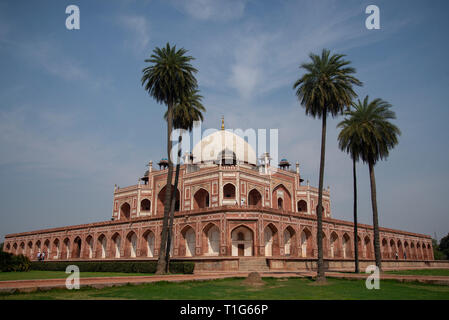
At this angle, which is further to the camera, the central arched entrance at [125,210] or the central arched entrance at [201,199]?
the central arched entrance at [125,210]

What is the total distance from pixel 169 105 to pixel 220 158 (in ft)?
74.1

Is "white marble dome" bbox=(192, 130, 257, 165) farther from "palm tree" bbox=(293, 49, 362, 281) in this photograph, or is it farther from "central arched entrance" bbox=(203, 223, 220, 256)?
"palm tree" bbox=(293, 49, 362, 281)

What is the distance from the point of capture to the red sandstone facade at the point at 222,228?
34875mm

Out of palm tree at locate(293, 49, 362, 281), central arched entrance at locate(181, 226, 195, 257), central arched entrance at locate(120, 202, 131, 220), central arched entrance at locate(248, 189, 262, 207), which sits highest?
palm tree at locate(293, 49, 362, 281)

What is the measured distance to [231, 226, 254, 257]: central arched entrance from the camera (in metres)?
35.9

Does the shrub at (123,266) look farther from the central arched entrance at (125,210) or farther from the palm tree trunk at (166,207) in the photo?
the central arched entrance at (125,210)

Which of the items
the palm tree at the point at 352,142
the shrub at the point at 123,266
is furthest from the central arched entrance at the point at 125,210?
the palm tree at the point at 352,142

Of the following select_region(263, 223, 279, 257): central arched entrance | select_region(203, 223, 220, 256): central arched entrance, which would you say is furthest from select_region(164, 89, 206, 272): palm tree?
select_region(263, 223, 279, 257): central arched entrance

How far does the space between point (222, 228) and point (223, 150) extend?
58.9ft

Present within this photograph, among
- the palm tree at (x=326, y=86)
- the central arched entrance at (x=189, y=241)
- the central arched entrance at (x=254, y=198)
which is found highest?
the palm tree at (x=326, y=86)

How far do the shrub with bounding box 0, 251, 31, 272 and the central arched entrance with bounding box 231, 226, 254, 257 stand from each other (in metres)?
18.7

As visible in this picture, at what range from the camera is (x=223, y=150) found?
49938mm

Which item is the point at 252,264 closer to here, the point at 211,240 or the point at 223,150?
the point at 211,240

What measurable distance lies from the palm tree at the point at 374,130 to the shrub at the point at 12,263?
28.2 meters
